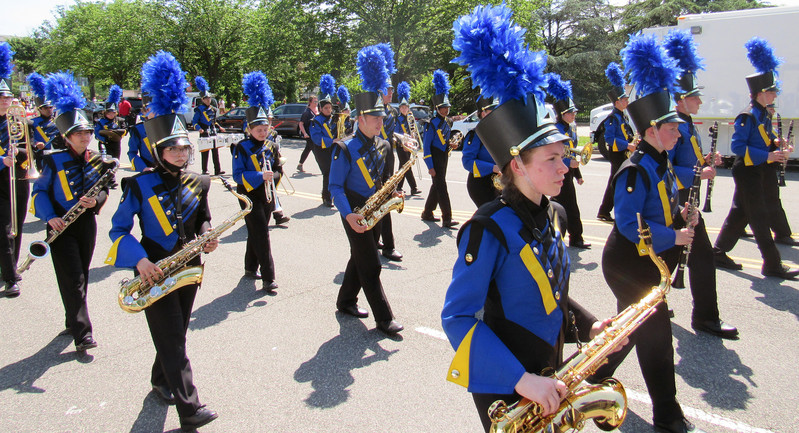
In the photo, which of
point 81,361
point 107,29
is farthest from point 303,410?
point 107,29

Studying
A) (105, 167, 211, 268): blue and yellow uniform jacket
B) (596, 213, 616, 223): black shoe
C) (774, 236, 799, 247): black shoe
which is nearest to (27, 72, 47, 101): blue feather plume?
(105, 167, 211, 268): blue and yellow uniform jacket

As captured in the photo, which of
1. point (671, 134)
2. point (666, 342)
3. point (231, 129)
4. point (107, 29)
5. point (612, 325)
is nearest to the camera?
point (612, 325)

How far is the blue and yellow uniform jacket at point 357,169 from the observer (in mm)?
5141

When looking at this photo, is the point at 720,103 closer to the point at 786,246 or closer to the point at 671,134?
the point at 786,246

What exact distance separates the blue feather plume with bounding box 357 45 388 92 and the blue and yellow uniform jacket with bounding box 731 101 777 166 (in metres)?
4.24

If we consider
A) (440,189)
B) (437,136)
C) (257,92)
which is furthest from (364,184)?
(437,136)

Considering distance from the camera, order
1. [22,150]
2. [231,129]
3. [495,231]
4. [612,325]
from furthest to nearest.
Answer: [231,129], [22,150], [612,325], [495,231]

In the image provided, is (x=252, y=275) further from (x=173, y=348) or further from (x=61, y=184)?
(x=173, y=348)

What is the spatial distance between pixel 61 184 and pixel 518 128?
4.42 m

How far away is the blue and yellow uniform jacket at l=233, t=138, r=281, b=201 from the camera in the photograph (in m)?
6.64

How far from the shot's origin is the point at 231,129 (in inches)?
1096

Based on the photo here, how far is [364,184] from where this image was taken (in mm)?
5449

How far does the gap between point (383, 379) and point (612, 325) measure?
87.5 inches

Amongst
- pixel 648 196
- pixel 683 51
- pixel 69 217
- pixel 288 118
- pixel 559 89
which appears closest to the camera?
pixel 648 196
